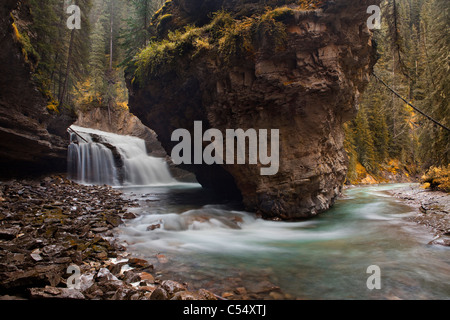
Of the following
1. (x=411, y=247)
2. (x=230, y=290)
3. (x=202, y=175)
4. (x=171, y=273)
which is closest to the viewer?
(x=230, y=290)

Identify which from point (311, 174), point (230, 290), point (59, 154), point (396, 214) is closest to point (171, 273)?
point (230, 290)

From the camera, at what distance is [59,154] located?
16266mm

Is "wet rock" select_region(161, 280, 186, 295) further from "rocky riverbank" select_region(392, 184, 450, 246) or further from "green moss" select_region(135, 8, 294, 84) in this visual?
"green moss" select_region(135, 8, 294, 84)

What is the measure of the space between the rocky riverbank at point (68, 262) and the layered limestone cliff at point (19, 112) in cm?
687

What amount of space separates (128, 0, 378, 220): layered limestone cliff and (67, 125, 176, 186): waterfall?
39.6 feet

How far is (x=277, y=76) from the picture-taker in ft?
26.5

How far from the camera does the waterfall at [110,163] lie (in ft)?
61.9

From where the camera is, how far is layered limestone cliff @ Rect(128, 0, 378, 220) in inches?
303


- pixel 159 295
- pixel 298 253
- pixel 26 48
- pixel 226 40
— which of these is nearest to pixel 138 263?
pixel 159 295

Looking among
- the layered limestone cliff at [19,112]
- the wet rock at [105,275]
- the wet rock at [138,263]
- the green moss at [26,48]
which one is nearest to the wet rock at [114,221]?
the wet rock at [138,263]

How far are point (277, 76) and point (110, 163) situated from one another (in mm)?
18719

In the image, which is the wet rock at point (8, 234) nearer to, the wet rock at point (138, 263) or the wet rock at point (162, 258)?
the wet rock at point (138, 263)
